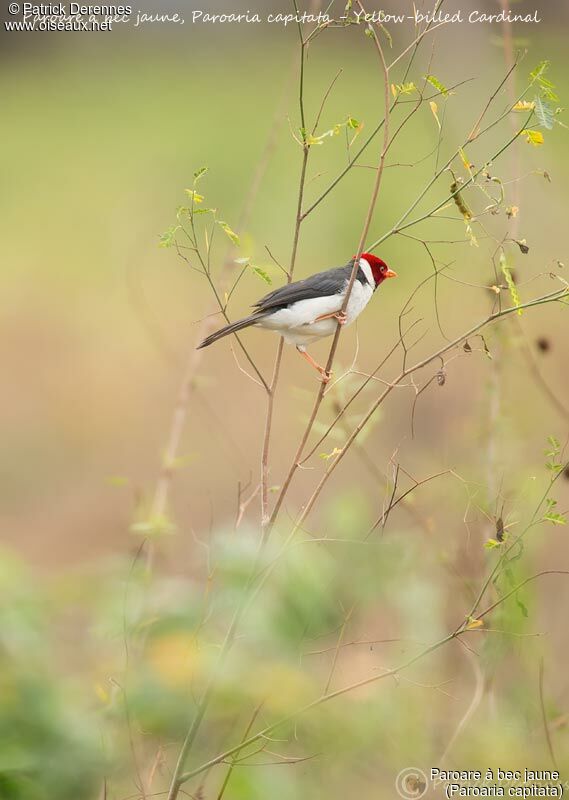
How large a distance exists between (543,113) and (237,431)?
253 inches

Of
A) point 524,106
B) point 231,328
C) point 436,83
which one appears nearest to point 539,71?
point 524,106

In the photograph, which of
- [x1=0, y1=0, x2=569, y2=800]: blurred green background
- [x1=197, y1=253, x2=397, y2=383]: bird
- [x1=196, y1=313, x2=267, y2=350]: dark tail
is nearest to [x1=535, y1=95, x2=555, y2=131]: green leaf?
[x1=0, y1=0, x2=569, y2=800]: blurred green background

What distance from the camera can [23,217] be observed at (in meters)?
11.0

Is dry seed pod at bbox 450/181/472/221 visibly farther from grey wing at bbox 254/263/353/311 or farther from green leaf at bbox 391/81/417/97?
grey wing at bbox 254/263/353/311

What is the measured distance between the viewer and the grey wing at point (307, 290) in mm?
3551

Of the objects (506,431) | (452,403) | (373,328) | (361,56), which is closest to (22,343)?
(373,328)

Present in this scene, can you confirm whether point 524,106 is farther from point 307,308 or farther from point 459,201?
point 307,308

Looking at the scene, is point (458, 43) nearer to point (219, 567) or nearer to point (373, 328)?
point (373, 328)

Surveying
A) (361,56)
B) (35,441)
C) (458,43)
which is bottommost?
(35,441)

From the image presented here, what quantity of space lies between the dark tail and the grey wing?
0.05 m

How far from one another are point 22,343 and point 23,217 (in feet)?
5.26

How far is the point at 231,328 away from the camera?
2936 millimetres

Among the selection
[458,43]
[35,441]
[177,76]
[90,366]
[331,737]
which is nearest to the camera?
[331,737]

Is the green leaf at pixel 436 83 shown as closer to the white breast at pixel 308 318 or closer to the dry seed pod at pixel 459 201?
the dry seed pod at pixel 459 201
